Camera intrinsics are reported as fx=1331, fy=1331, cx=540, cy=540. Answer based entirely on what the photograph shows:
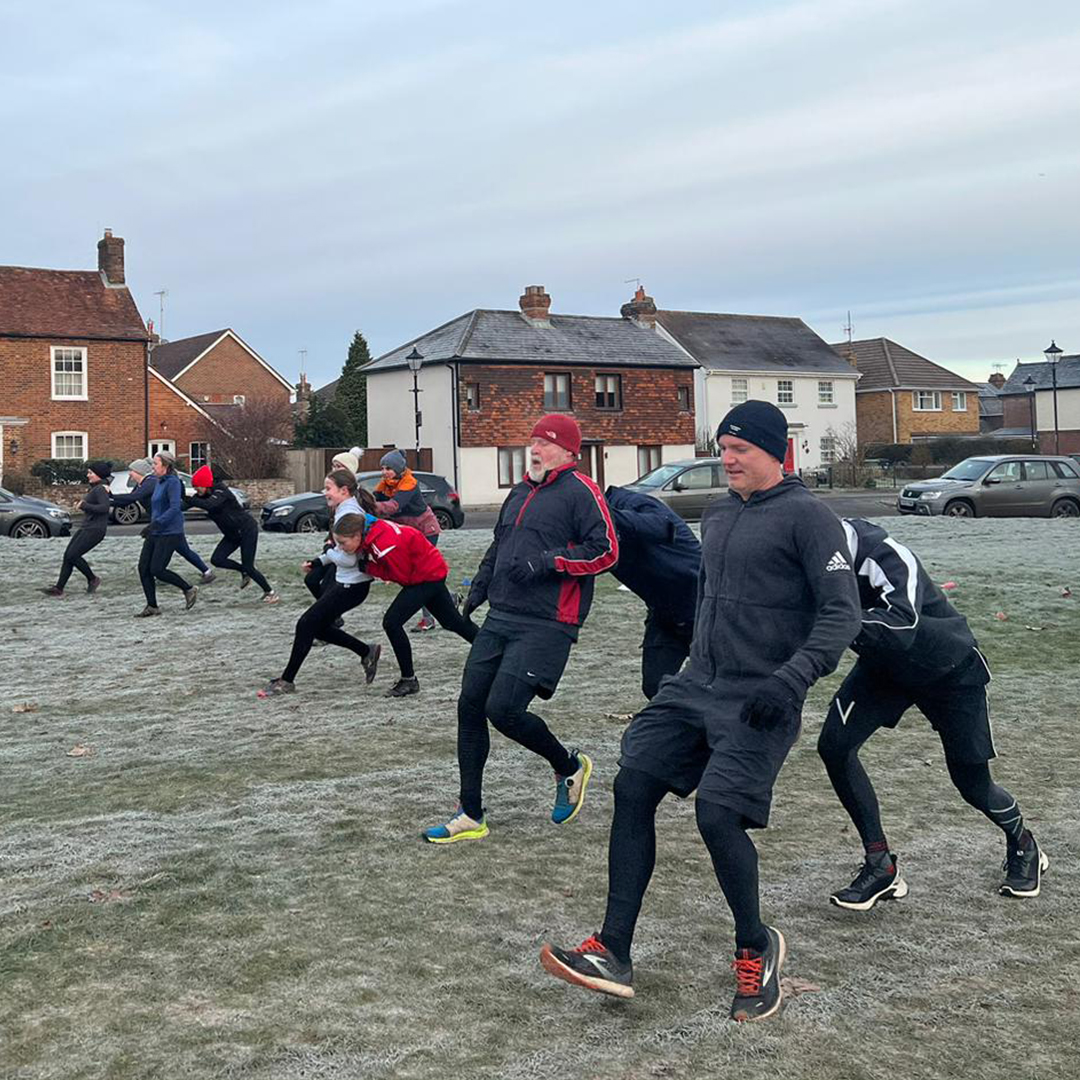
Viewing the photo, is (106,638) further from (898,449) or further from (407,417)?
(898,449)

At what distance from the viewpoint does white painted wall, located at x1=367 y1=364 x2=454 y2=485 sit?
50.6m

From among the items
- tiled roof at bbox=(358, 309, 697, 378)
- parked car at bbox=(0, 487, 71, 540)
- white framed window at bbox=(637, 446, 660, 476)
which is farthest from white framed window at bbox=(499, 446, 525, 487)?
parked car at bbox=(0, 487, 71, 540)

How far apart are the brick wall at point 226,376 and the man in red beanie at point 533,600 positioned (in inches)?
2811

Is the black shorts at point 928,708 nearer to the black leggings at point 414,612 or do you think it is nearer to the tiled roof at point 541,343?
the black leggings at point 414,612

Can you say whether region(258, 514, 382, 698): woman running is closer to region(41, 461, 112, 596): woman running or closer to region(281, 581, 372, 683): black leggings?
region(281, 581, 372, 683): black leggings

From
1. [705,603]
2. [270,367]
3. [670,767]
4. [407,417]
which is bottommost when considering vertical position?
[670,767]

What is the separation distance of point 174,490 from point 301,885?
9.87 meters

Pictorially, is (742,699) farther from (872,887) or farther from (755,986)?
(872,887)

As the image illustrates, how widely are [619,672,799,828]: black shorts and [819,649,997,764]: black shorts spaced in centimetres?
103

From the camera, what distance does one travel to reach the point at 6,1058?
3.79 metres

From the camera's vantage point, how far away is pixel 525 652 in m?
5.93

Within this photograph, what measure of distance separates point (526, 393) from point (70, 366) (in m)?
16.6

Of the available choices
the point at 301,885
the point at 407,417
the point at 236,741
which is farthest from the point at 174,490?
the point at 407,417

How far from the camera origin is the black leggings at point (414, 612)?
31.4ft
